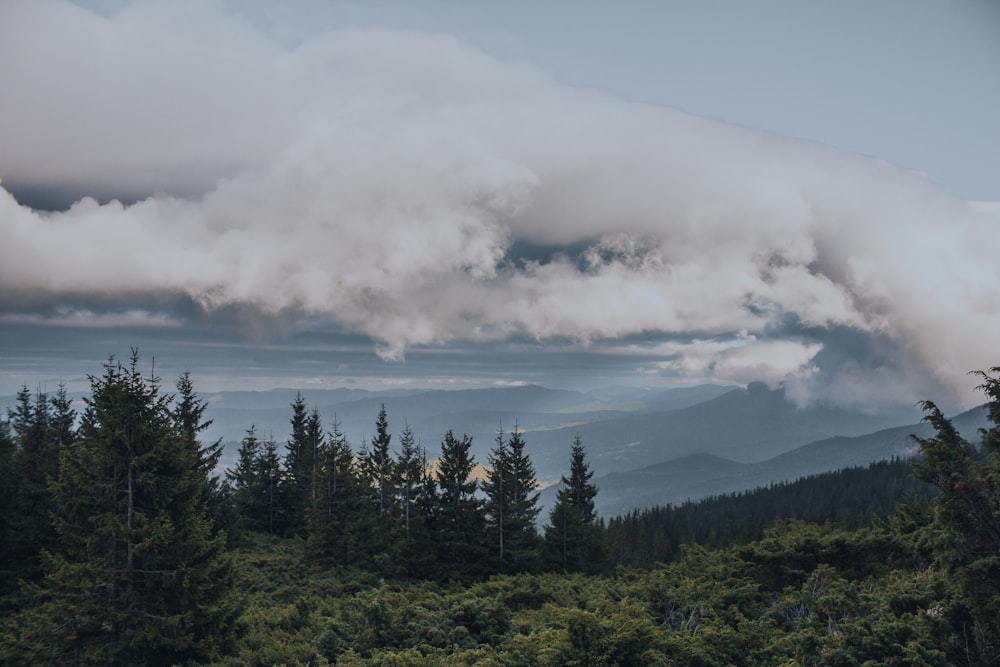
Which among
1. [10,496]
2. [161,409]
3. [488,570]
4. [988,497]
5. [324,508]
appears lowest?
[488,570]

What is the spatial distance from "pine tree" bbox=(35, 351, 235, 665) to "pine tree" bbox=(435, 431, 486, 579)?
→ 26.9 meters

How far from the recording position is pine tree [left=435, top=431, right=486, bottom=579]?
153 ft

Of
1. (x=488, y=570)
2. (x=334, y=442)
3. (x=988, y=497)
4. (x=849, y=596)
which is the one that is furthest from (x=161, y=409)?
(x=488, y=570)

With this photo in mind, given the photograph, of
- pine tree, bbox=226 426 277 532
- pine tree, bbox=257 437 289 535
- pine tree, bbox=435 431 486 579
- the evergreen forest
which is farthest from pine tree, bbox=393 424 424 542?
pine tree, bbox=226 426 277 532

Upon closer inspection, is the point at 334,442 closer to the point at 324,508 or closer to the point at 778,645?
the point at 324,508

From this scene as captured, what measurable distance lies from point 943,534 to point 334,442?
43.6 metres

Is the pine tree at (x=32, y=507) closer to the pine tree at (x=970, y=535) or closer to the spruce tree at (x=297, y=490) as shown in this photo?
the spruce tree at (x=297, y=490)

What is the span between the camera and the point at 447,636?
17.0 metres

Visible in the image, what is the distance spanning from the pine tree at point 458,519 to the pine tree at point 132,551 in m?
26.9

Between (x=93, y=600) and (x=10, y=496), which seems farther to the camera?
(x=10, y=496)

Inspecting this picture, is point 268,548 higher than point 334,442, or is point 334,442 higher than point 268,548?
point 334,442

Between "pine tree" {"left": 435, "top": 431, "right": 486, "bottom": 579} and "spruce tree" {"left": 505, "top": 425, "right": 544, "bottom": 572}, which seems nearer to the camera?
"pine tree" {"left": 435, "top": 431, "right": 486, "bottom": 579}

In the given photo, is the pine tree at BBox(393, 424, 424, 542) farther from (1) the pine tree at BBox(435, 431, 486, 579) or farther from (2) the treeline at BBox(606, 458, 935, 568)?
(2) the treeline at BBox(606, 458, 935, 568)

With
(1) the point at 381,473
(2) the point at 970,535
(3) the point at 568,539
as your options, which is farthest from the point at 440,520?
(2) the point at 970,535
